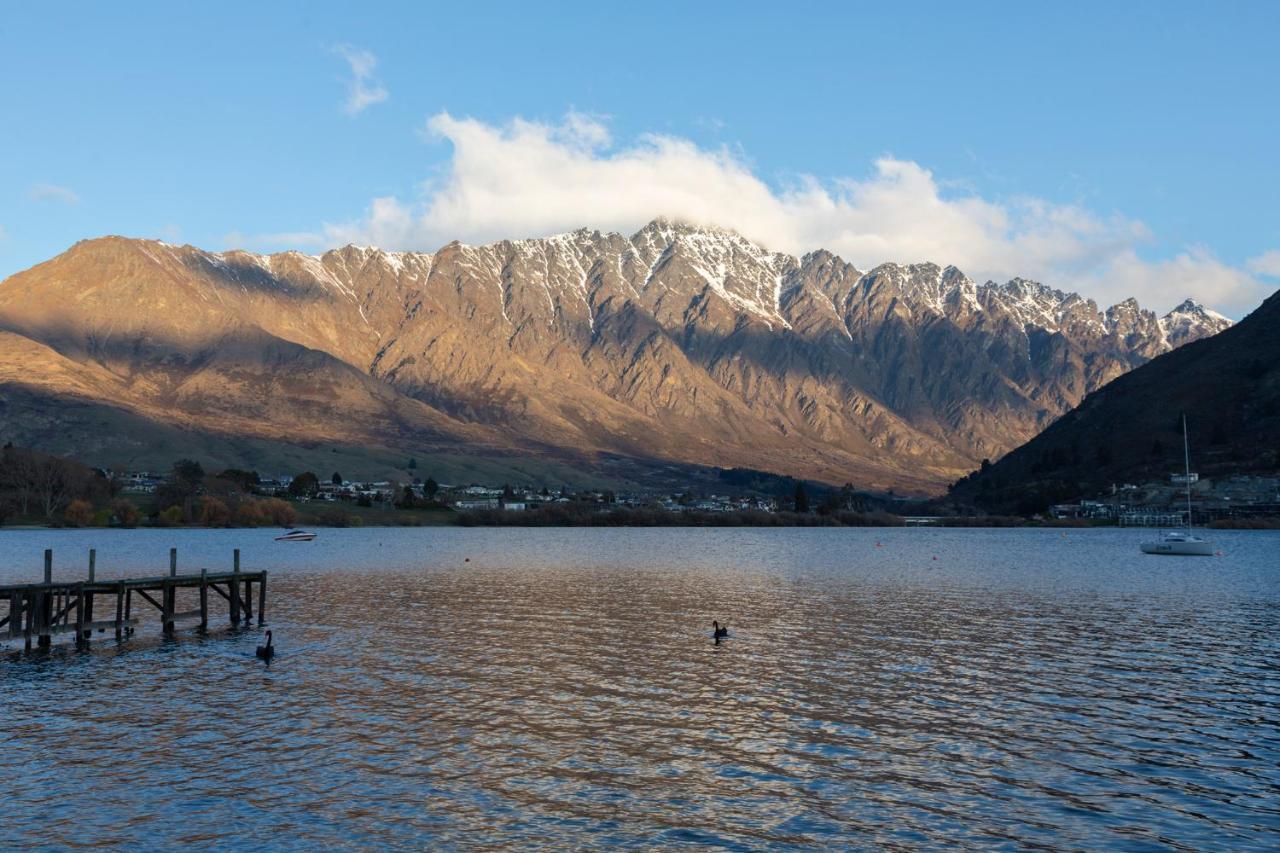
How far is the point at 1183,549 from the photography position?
159 meters

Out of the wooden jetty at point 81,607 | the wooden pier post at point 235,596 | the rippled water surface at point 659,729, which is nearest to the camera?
the rippled water surface at point 659,729

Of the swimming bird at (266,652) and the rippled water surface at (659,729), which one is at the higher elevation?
the swimming bird at (266,652)

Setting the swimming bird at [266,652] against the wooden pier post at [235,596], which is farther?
the wooden pier post at [235,596]

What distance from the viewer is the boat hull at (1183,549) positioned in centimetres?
15762

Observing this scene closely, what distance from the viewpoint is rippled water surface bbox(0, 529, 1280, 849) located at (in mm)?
28656

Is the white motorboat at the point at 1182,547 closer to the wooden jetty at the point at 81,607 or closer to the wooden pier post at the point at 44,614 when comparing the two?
the wooden jetty at the point at 81,607

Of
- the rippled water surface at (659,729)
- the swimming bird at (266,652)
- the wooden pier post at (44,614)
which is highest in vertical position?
the wooden pier post at (44,614)

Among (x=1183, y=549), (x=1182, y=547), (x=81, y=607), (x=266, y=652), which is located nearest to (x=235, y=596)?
(x=81, y=607)

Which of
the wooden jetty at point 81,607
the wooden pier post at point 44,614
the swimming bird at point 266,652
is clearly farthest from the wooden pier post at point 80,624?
the swimming bird at point 266,652

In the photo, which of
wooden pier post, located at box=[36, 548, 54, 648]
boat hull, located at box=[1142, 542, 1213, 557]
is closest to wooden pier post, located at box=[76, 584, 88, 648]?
wooden pier post, located at box=[36, 548, 54, 648]

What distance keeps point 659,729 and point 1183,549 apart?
473 ft

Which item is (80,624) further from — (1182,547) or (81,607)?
(1182,547)

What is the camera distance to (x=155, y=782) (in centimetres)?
3253

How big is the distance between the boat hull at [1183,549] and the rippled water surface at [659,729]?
86.0 metres
